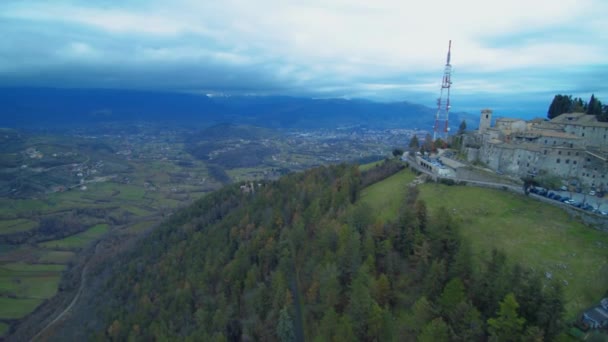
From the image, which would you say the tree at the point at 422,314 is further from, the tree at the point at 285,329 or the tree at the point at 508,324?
the tree at the point at 285,329

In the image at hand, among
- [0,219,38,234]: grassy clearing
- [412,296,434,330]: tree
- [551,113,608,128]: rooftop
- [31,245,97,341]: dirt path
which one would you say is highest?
[551,113,608,128]: rooftop

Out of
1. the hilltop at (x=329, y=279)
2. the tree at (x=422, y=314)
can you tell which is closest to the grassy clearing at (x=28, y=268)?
the hilltop at (x=329, y=279)

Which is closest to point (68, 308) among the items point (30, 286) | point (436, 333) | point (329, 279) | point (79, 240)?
point (30, 286)

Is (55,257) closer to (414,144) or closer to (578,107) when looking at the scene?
(414,144)

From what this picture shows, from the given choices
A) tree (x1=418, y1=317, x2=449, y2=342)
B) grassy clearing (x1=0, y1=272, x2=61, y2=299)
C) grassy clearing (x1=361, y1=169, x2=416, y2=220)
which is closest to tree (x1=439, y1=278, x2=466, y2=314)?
tree (x1=418, y1=317, x2=449, y2=342)

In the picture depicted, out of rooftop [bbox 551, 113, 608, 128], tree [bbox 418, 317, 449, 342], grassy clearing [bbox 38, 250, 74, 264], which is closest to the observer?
tree [bbox 418, 317, 449, 342]

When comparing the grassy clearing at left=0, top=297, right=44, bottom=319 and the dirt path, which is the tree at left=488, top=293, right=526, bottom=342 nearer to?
the dirt path

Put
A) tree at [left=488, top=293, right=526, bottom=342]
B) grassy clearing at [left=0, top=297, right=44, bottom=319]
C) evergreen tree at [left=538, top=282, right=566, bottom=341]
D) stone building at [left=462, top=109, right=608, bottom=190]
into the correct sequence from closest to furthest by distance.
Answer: tree at [left=488, top=293, right=526, bottom=342] < evergreen tree at [left=538, top=282, right=566, bottom=341] < stone building at [left=462, top=109, right=608, bottom=190] < grassy clearing at [left=0, top=297, right=44, bottom=319]
